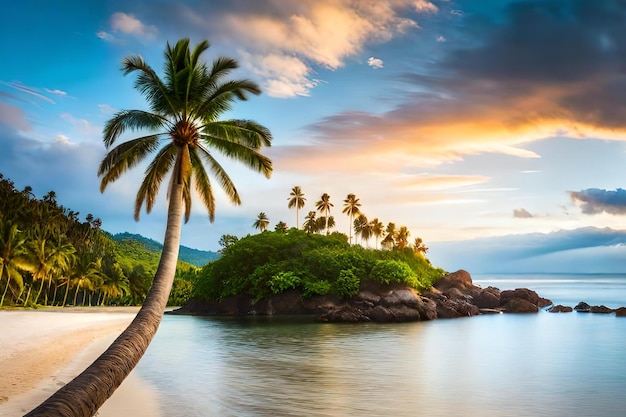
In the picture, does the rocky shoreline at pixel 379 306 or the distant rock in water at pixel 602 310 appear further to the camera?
the distant rock in water at pixel 602 310

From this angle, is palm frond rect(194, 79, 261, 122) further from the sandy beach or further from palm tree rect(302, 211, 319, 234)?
palm tree rect(302, 211, 319, 234)

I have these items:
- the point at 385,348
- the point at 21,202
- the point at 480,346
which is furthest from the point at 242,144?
the point at 21,202

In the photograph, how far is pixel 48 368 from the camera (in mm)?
20719

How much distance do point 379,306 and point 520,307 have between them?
26.4m

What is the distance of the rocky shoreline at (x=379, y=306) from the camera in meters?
54.3

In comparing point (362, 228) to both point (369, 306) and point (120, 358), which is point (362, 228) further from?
point (120, 358)

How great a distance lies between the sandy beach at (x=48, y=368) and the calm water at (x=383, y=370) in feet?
3.74

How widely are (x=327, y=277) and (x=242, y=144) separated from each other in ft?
136

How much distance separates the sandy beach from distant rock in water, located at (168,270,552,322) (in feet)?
79.1

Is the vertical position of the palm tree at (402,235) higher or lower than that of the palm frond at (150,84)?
higher

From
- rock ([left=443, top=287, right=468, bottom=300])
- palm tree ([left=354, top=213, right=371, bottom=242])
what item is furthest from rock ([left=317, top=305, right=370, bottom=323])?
palm tree ([left=354, top=213, right=371, bottom=242])

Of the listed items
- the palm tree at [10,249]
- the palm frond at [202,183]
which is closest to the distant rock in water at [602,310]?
the palm frond at [202,183]

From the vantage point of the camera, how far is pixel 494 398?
21.5 metres

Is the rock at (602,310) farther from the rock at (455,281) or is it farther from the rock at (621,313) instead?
the rock at (455,281)
